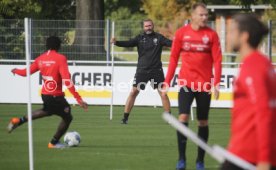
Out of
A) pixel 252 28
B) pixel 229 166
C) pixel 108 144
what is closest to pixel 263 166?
pixel 229 166

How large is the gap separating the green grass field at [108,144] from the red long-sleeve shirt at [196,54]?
128 cm

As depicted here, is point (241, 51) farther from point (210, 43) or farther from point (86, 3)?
point (86, 3)

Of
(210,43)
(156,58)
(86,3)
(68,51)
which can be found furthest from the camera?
(86,3)

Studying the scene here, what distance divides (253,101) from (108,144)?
9.12 metres

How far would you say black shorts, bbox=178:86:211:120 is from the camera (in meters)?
11.0

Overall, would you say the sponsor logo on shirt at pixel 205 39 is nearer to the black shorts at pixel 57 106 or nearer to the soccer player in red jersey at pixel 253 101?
the black shorts at pixel 57 106

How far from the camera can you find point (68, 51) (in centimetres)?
2591

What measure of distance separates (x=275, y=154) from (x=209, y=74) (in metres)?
5.43

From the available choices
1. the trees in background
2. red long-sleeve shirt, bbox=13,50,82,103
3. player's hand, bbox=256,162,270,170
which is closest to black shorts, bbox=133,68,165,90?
red long-sleeve shirt, bbox=13,50,82,103

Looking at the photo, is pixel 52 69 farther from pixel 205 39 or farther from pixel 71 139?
pixel 205 39

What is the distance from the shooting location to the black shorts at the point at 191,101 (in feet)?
36.1

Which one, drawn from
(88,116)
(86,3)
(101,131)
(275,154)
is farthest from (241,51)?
(86,3)

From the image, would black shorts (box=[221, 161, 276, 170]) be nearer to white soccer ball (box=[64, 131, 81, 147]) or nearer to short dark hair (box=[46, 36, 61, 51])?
short dark hair (box=[46, 36, 61, 51])

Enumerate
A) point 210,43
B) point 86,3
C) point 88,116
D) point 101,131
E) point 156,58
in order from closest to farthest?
point 210,43 < point 101,131 < point 156,58 < point 88,116 < point 86,3
